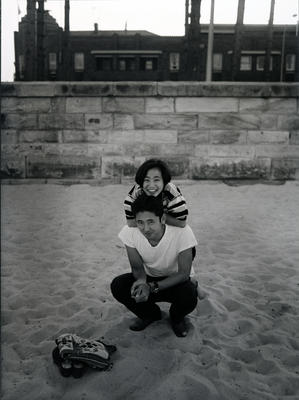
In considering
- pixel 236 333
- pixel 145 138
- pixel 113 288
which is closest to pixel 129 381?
pixel 113 288

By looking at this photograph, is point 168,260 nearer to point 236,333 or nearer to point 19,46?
point 236,333

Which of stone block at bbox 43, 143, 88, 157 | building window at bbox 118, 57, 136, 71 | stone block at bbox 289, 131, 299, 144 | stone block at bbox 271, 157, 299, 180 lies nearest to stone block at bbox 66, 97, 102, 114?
stone block at bbox 43, 143, 88, 157

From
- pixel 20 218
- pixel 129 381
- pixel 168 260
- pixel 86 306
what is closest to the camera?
pixel 129 381

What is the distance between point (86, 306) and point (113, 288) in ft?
1.92

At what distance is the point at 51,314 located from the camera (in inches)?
124

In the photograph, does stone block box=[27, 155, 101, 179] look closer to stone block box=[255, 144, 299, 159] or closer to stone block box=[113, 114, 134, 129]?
stone block box=[113, 114, 134, 129]

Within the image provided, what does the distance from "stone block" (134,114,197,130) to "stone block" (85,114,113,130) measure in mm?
538

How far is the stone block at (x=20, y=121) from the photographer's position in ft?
26.1

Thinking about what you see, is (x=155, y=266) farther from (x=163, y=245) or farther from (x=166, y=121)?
(x=166, y=121)

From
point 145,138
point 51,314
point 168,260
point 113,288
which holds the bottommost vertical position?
point 51,314

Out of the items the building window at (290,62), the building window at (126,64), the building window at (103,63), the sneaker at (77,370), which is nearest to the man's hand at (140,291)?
the sneaker at (77,370)

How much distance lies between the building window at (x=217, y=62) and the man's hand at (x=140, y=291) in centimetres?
3536

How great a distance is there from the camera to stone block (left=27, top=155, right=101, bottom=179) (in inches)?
319

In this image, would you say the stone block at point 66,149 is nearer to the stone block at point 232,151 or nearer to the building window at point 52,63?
the stone block at point 232,151
